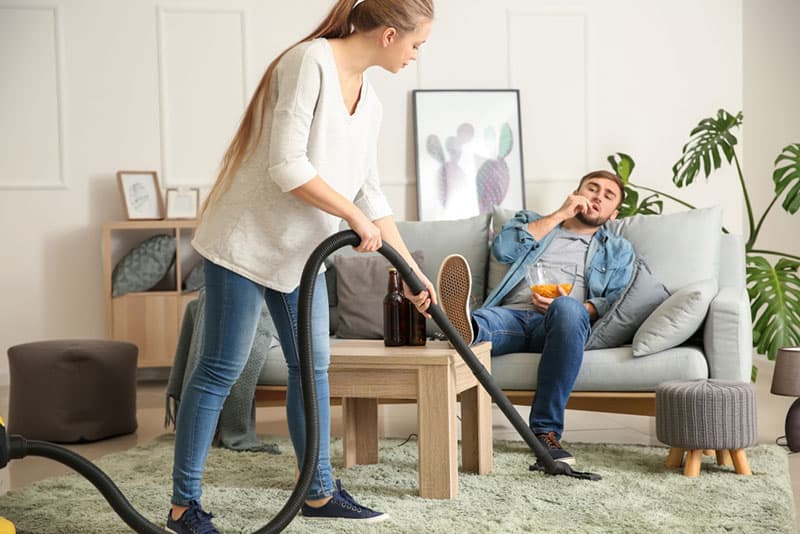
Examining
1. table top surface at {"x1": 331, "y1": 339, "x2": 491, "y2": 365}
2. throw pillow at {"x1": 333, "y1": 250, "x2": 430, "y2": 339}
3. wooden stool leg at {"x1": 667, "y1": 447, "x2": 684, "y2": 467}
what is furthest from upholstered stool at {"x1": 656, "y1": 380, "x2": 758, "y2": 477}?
throw pillow at {"x1": 333, "y1": 250, "x2": 430, "y2": 339}

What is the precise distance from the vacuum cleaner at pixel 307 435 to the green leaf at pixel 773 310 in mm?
1916

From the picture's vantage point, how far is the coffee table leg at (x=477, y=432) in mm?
3154

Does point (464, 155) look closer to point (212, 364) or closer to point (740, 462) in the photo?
point (740, 462)

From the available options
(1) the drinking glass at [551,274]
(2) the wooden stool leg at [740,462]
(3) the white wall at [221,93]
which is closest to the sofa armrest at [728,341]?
(2) the wooden stool leg at [740,462]

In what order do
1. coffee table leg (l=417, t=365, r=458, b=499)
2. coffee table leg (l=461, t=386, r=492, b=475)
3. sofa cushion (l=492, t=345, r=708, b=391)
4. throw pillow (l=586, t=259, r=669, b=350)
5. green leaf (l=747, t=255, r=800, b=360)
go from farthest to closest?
green leaf (l=747, t=255, r=800, b=360), throw pillow (l=586, t=259, r=669, b=350), sofa cushion (l=492, t=345, r=708, b=391), coffee table leg (l=461, t=386, r=492, b=475), coffee table leg (l=417, t=365, r=458, b=499)

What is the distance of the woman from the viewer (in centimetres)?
223

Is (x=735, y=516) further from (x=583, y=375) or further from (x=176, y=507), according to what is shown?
(x=176, y=507)

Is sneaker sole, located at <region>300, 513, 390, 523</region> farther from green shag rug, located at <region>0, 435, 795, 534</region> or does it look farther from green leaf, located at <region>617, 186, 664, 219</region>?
green leaf, located at <region>617, 186, 664, 219</region>

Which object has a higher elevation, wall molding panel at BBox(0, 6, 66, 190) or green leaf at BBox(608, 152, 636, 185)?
wall molding panel at BBox(0, 6, 66, 190)

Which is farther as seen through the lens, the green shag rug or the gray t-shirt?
the gray t-shirt

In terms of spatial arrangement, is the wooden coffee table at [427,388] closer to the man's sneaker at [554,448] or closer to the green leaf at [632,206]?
the man's sneaker at [554,448]

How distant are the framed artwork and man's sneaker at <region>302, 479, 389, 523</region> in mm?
3365

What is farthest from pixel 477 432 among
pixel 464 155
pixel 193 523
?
pixel 464 155

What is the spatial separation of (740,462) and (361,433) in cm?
122
